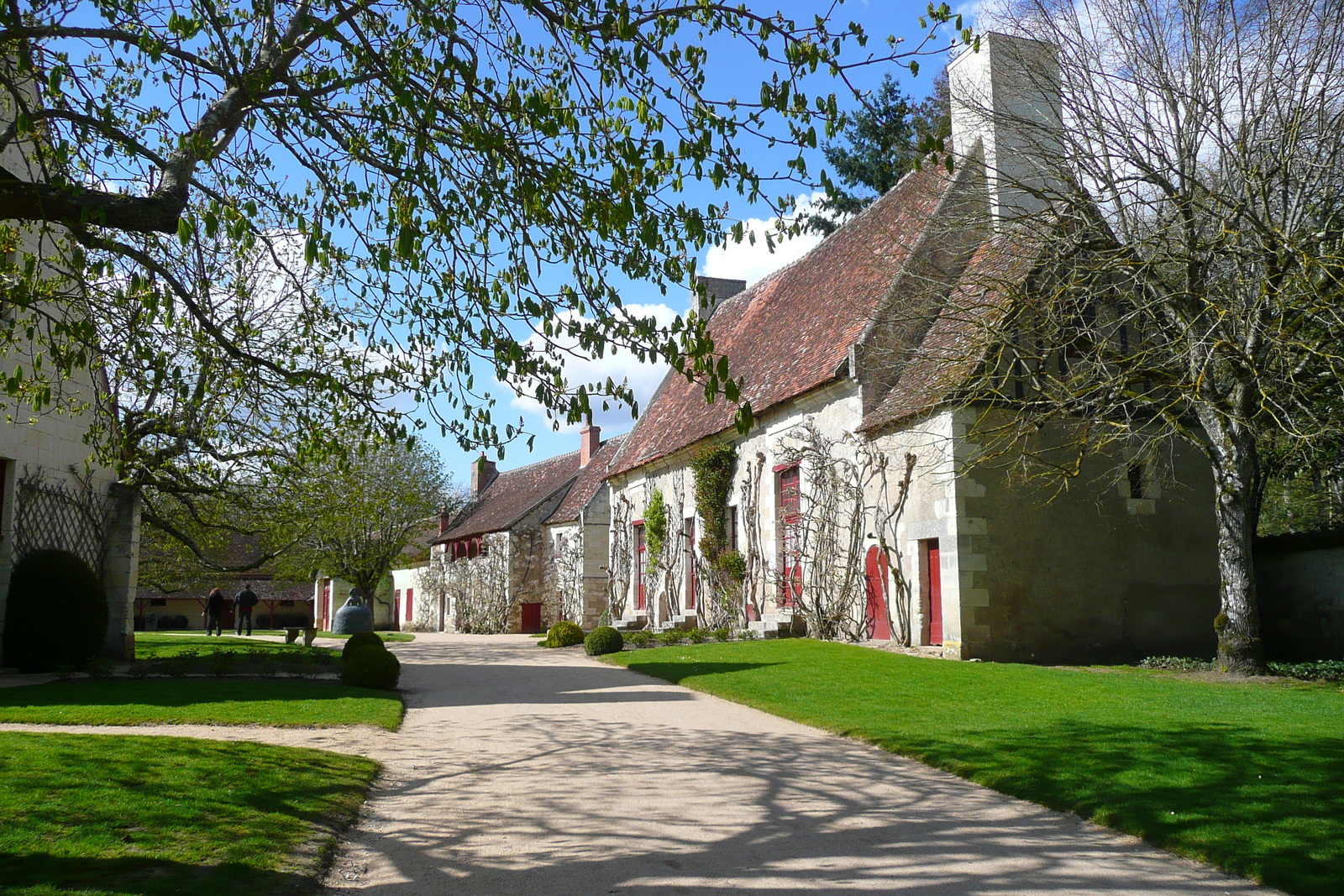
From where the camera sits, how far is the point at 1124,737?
24.2 ft

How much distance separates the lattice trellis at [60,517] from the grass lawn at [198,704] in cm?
311

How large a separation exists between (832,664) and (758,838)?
24.8 feet

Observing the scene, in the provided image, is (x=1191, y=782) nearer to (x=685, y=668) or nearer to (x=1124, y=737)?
(x=1124, y=737)

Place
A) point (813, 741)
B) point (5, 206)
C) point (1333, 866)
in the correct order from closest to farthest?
point (1333, 866) → point (5, 206) → point (813, 741)

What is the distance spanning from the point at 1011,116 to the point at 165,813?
12082 mm

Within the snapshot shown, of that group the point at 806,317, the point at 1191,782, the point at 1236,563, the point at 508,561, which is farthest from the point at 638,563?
the point at 1191,782

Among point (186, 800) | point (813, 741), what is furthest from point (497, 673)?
point (186, 800)

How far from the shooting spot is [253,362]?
724cm

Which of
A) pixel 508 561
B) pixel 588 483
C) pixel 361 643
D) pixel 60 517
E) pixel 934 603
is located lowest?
pixel 361 643

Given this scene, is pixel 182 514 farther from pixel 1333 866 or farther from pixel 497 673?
pixel 1333 866

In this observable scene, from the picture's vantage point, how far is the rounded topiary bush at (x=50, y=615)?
12.8 m

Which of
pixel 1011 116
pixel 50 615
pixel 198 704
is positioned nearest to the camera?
pixel 198 704

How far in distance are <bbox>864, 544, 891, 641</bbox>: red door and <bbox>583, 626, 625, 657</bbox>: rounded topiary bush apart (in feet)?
15.3

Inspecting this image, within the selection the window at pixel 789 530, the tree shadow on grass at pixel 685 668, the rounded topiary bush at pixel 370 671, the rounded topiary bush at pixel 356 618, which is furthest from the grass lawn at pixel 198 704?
the rounded topiary bush at pixel 356 618
